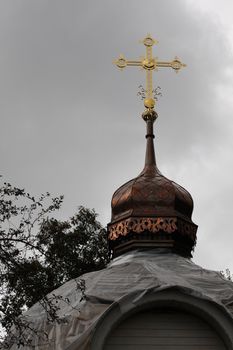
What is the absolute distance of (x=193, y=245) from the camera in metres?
14.5

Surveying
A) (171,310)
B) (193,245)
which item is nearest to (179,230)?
(193,245)

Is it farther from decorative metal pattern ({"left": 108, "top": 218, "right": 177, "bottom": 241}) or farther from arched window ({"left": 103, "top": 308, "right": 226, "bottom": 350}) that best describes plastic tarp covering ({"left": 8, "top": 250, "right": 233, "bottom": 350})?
decorative metal pattern ({"left": 108, "top": 218, "right": 177, "bottom": 241})

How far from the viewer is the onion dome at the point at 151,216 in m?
13.8

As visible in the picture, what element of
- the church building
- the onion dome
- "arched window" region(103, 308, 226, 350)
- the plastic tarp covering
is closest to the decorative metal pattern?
the onion dome

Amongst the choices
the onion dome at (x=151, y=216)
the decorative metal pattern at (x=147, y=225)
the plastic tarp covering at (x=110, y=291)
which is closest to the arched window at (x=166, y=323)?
the plastic tarp covering at (x=110, y=291)

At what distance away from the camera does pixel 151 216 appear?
45.5ft

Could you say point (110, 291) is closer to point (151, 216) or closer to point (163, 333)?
point (163, 333)

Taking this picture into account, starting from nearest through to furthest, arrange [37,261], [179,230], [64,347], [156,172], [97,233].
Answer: [37,261] → [64,347] → [179,230] → [156,172] → [97,233]

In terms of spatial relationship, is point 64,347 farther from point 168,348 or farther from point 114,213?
point 114,213

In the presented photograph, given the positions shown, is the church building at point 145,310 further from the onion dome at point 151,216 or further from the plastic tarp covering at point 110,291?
the onion dome at point 151,216

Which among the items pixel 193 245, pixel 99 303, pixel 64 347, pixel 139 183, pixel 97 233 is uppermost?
pixel 97 233

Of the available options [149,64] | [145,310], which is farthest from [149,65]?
[145,310]

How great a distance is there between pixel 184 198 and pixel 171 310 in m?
4.20

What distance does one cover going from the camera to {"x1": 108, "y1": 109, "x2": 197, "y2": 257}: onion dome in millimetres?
13750
